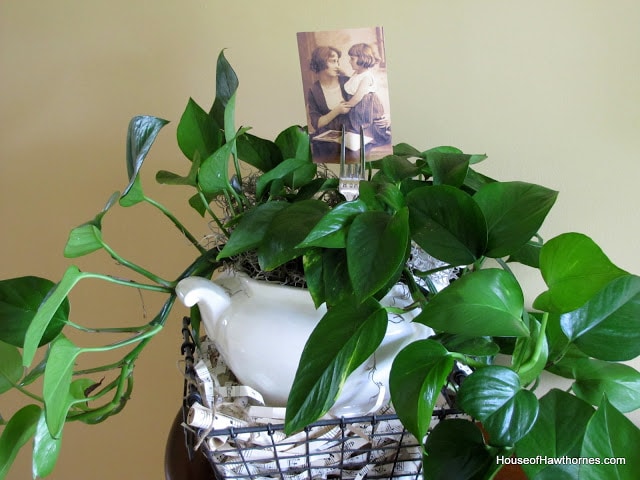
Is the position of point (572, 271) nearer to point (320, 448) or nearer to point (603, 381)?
point (603, 381)

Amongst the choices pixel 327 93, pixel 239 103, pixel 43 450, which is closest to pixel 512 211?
pixel 327 93

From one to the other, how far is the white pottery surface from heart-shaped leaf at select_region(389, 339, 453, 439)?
105 millimetres

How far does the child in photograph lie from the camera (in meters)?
0.62

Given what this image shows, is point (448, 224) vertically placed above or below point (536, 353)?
above

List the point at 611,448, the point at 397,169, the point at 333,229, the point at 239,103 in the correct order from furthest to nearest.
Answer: the point at 239,103 < the point at 397,169 < the point at 333,229 < the point at 611,448

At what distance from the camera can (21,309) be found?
60 cm

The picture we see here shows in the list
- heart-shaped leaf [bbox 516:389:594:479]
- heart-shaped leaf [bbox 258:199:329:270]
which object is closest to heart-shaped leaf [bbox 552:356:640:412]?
heart-shaped leaf [bbox 516:389:594:479]

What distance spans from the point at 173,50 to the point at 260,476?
32.1 inches

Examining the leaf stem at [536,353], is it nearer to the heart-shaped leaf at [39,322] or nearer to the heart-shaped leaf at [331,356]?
the heart-shaped leaf at [331,356]

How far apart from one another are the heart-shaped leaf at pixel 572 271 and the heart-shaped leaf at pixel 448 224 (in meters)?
0.06

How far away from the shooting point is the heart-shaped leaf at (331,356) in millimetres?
461

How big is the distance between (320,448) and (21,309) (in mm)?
376

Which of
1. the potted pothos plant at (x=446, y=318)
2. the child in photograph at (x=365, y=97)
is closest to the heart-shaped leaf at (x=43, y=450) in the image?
the potted pothos plant at (x=446, y=318)

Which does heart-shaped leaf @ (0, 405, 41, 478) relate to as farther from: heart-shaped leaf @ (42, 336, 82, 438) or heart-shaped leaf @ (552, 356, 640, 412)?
heart-shaped leaf @ (552, 356, 640, 412)
